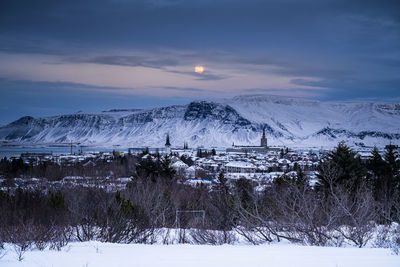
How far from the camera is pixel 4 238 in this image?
15242 millimetres

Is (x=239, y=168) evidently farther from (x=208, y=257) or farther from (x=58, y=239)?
(x=208, y=257)

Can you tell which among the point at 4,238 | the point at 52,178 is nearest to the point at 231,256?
the point at 4,238

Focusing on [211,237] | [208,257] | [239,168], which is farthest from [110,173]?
[208,257]

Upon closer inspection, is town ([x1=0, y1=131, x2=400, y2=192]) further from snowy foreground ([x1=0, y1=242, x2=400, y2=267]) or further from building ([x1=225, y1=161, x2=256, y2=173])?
snowy foreground ([x1=0, y1=242, x2=400, y2=267])

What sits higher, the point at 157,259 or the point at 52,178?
the point at 157,259

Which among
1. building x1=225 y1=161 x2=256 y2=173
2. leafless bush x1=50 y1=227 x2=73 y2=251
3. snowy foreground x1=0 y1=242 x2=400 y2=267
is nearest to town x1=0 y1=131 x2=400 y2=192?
building x1=225 y1=161 x2=256 y2=173

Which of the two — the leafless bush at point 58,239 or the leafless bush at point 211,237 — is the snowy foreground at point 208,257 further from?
the leafless bush at point 211,237

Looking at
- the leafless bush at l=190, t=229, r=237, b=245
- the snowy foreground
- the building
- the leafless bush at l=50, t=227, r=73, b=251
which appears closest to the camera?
the snowy foreground

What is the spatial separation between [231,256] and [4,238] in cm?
868

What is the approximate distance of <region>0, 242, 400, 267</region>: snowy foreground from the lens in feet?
38.3

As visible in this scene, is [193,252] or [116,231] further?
[116,231]

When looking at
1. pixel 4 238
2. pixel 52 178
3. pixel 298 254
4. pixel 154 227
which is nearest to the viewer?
pixel 298 254

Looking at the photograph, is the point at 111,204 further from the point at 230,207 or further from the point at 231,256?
the point at 231,256

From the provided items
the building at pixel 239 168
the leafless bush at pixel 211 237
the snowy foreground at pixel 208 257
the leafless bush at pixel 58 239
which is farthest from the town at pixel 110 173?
the snowy foreground at pixel 208 257
